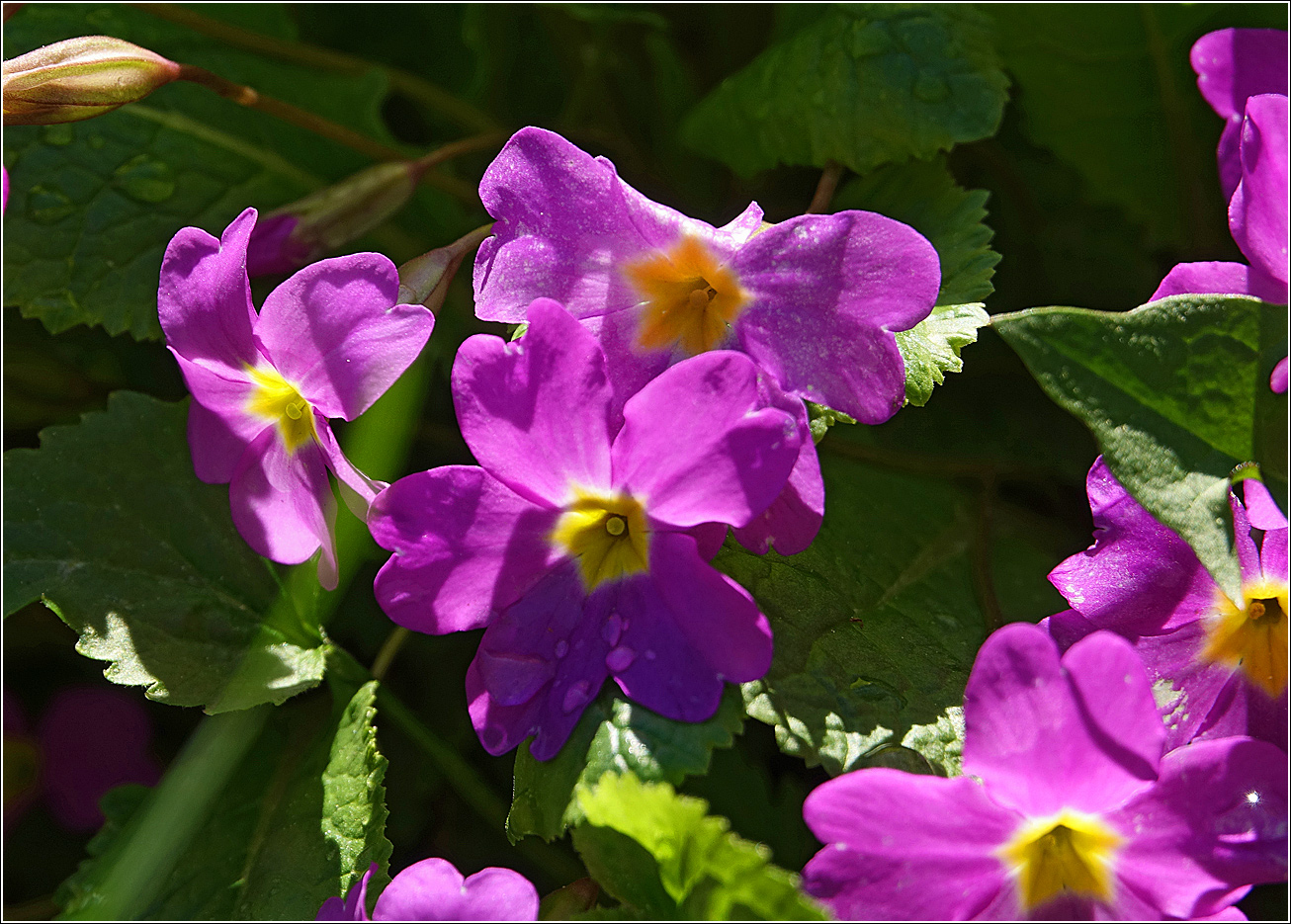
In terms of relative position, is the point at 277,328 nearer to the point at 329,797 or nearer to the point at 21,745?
the point at 329,797

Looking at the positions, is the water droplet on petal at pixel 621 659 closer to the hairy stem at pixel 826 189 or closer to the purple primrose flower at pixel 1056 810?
the purple primrose flower at pixel 1056 810

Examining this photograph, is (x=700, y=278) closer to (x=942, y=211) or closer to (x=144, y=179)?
(x=942, y=211)

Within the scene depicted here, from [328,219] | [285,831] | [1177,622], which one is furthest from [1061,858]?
[328,219]

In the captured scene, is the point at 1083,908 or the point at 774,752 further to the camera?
the point at 774,752

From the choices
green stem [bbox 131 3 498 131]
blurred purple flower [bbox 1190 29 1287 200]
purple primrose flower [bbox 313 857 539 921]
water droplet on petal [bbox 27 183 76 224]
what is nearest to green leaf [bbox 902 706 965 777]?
purple primrose flower [bbox 313 857 539 921]

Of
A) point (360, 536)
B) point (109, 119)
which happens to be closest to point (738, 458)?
point (360, 536)

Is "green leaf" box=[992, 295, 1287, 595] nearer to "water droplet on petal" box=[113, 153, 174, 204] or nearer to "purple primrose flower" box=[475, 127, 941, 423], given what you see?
"purple primrose flower" box=[475, 127, 941, 423]

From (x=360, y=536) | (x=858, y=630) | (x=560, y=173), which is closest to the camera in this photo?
(x=560, y=173)
